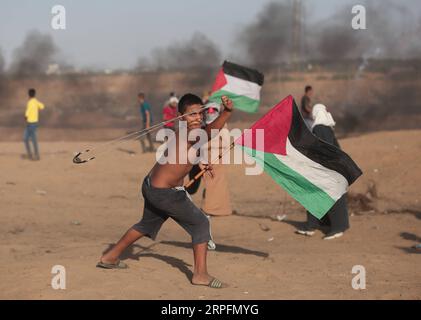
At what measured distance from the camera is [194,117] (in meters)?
7.17

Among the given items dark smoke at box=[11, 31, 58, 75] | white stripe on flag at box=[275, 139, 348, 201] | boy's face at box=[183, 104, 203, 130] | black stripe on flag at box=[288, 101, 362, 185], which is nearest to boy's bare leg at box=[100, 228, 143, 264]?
boy's face at box=[183, 104, 203, 130]

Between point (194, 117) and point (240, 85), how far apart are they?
6.24m

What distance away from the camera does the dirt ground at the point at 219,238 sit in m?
7.27

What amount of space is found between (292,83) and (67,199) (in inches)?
1078

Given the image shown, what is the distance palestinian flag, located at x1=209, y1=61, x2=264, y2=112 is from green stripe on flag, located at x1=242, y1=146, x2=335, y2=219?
4.96 m

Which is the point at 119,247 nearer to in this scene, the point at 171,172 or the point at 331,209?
the point at 171,172

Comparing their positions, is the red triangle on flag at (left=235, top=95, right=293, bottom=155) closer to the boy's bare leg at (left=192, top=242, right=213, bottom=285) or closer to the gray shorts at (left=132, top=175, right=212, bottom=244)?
the gray shorts at (left=132, top=175, right=212, bottom=244)

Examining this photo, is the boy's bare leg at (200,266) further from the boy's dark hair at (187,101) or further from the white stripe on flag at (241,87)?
the white stripe on flag at (241,87)

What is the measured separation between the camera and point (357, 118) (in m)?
27.9

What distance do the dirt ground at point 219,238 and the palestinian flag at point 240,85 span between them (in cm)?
182

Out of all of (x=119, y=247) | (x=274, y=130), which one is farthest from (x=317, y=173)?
(x=119, y=247)

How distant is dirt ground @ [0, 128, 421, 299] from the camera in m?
7.27

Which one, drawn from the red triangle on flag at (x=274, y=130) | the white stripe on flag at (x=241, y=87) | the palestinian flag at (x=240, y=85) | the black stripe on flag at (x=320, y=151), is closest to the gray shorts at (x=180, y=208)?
the red triangle on flag at (x=274, y=130)

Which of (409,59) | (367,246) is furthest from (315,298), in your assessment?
(409,59)
